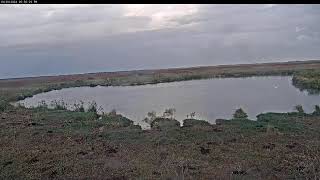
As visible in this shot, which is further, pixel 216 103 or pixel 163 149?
pixel 216 103

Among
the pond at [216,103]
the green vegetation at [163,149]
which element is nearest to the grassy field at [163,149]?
the green vegetation at [163,149]

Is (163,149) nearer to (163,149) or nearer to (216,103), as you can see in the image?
(163,149)

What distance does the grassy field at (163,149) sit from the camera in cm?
1488

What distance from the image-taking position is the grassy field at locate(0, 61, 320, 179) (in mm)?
14883

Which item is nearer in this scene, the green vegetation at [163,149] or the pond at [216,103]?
the green vegetation at [163,149]

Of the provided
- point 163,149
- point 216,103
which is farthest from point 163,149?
point 216,103

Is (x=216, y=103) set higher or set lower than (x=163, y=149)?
lower

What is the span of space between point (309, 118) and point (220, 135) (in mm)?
8549

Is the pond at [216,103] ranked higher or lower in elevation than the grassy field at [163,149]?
lower

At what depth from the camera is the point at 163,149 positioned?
728 inches

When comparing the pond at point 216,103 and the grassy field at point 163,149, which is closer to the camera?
the grassy field at point 163,149

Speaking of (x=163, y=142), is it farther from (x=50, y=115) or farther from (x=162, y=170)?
(x=50, y=115)

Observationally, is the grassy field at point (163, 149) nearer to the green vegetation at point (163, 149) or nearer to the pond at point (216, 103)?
the green vegetation at point (163, 149)

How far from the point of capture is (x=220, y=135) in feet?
70.6
